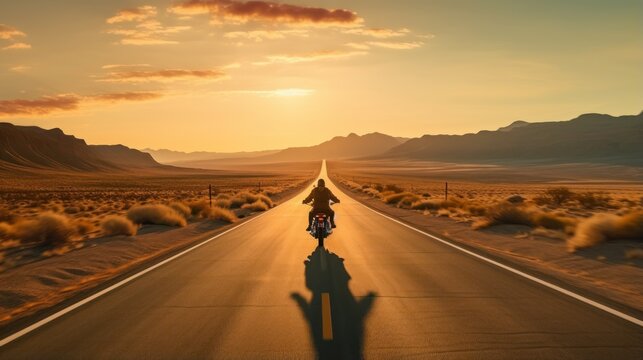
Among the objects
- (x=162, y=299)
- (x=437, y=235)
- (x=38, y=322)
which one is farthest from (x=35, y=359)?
(x=437, y=235)

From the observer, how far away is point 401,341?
5785 mm

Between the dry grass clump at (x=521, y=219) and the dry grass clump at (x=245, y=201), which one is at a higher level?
the dry grass clump at (x=521, y=219)

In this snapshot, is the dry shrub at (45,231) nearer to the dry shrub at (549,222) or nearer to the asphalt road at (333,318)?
the asphalt road at (333,318)

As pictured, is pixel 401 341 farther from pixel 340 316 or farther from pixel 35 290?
pixel 35 290

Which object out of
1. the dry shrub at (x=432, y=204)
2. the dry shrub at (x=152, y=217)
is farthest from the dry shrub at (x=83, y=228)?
the dry shrub at (x=432, y=204)

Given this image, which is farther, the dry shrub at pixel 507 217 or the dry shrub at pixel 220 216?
the dry shrub at pixel 220 216

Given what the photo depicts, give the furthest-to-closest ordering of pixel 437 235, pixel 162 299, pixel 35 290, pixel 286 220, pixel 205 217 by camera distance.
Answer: pixel 205 217
pixel 286 220
pixel 437 235
pixel 35 290
pixel 162 299

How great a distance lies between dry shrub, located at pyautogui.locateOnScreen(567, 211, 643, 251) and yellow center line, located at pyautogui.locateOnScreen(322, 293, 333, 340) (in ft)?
27.5

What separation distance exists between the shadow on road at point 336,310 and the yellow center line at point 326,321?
0.03 metres

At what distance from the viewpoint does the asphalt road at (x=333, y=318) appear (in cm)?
553

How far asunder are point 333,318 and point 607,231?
1010 centimetres

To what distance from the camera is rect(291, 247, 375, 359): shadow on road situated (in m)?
5.55

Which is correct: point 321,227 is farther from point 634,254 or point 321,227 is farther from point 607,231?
point 607,231

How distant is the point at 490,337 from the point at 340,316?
77.4 inches
